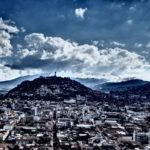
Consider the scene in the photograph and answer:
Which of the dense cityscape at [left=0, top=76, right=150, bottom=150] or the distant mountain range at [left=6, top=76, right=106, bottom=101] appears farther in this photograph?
the distant mountain range at [left=6, top=76, right=106, bottom=101]

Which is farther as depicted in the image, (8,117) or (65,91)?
(65,91)

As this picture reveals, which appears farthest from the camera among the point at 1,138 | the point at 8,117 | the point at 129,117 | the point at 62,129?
the point at 129,117

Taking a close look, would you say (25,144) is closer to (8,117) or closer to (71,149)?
(71,149)

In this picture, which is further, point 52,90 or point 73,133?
point 52,90

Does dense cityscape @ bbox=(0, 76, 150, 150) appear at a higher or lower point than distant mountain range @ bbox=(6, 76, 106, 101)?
lower

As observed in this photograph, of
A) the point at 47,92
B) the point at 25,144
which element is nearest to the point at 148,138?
the point at 25,144

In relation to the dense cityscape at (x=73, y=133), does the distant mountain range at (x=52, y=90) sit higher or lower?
higher

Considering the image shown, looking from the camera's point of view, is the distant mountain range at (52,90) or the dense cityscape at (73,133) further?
the distant mountain range at (52,90)

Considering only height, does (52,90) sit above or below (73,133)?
above
